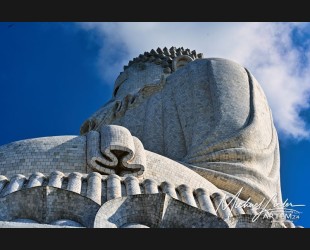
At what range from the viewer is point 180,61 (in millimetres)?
25609

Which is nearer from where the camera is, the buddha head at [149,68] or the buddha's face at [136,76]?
the buddha head at [149,68]

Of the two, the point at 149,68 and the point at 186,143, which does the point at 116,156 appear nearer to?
the point at 186,143

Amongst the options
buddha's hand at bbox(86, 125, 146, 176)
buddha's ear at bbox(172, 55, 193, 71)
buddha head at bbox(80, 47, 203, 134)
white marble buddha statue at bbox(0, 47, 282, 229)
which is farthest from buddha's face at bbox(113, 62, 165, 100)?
buddha's hand at bbox(86, 125, 146, 176)

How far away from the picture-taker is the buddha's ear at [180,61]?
25219 mm

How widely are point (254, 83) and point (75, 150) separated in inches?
259

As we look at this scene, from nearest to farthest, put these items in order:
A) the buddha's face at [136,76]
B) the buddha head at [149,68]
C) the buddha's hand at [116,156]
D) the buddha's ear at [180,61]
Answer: the buddha's hand at [116,156] → the buddha head at [149,68] → the buddha's face at [136,76] → the buddha's ear at [180,61]

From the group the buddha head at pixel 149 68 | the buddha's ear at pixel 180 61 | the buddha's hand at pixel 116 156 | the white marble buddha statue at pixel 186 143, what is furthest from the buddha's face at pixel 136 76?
the buddha's hand at pixel 116 156

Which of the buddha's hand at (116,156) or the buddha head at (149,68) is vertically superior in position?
the buddha head at (149,68)

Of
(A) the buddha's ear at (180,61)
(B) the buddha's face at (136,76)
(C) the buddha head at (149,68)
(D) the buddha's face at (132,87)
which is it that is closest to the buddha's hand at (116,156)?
(D) the buddha's face at (132,87)

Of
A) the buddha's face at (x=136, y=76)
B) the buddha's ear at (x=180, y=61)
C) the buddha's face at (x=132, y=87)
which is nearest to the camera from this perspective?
the buddha's face at (x=132, y=87)

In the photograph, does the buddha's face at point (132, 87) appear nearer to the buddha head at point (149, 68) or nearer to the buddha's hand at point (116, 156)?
the buddha head at point (149, 68)

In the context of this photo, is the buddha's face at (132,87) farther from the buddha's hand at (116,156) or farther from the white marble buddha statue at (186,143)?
the buddha's hand at (116,156)

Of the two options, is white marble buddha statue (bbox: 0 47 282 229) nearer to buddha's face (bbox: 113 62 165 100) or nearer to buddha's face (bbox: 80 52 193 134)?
buddha's face (bbox: 80 52 193 134)

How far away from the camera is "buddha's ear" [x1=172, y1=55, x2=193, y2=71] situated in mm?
25219
